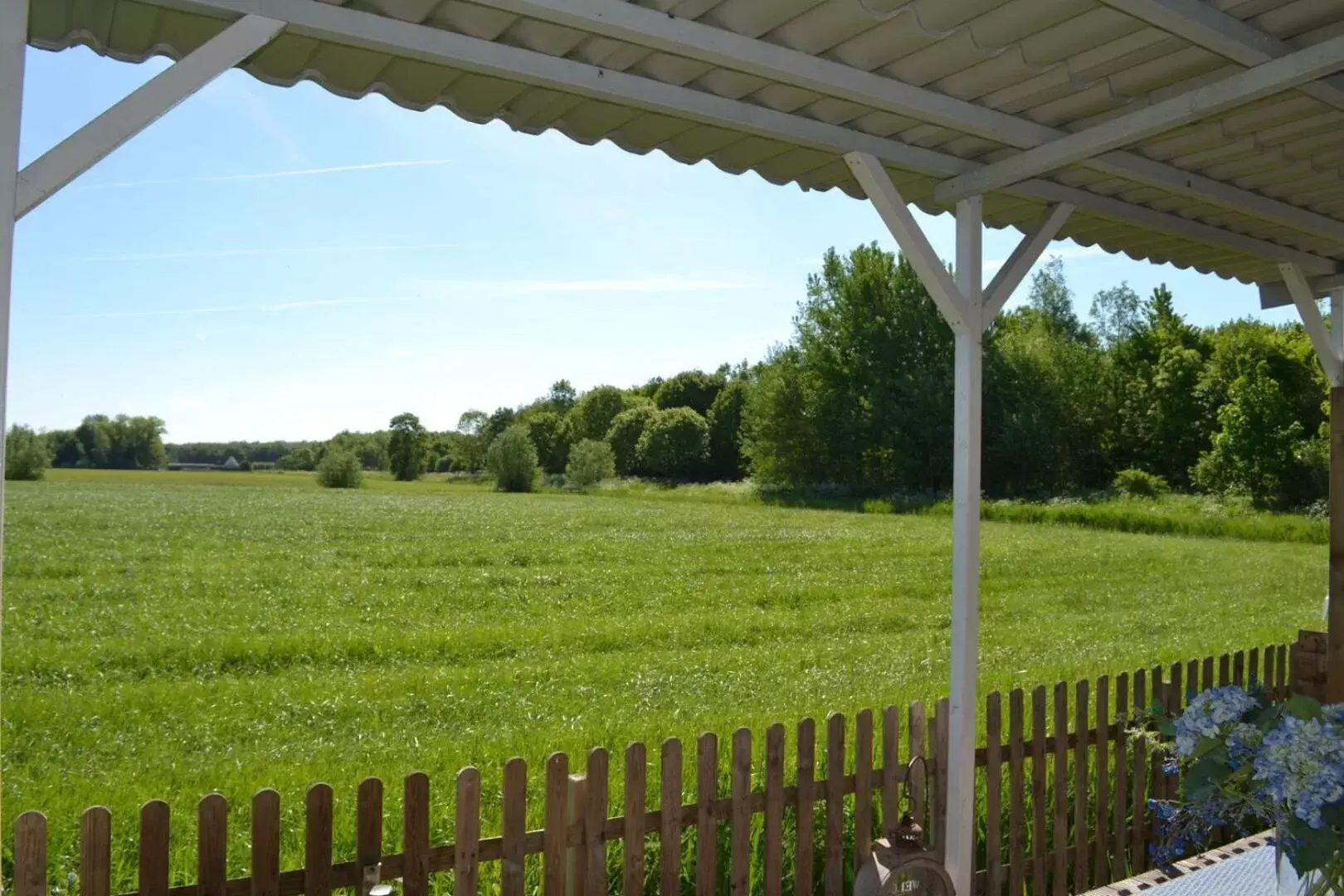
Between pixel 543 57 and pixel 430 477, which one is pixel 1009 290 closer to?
pixel 543 57

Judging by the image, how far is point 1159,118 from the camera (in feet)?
6.57

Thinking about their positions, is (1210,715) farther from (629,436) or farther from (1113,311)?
(1113,311)

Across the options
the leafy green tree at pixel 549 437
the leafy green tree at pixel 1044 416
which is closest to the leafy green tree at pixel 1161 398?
the leafy green tree at pixel 1044 416

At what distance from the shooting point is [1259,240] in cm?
332

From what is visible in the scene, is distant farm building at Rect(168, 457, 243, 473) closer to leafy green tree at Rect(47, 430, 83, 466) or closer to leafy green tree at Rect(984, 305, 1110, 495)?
leafy green tree at Rect(47, 430, 83, 466)

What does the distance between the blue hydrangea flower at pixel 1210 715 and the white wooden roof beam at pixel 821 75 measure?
4.21 feet

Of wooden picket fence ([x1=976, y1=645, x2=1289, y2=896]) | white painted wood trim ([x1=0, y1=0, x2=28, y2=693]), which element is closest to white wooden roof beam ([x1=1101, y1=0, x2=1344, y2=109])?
white painted wood trim ([x1=0, y1=0, x2=28, y2=693])

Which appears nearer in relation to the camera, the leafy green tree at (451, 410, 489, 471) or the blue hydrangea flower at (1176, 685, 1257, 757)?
the blue hydrangea flower at (1176, 685, 1257, 757)

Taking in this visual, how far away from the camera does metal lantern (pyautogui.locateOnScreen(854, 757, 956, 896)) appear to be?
6.93 ft

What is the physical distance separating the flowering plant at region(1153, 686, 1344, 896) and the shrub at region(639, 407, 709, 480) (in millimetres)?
19181

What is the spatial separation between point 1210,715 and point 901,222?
1.39 m

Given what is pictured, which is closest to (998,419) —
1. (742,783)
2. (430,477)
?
(430,477)

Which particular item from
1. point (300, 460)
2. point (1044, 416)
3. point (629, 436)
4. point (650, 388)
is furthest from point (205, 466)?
point (1044, 416)

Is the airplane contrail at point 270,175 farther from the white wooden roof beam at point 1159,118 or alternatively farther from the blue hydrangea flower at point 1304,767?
the blue hydrangea flower at point 1304,767
